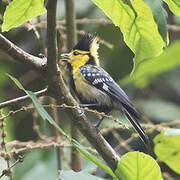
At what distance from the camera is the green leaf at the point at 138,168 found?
133cm

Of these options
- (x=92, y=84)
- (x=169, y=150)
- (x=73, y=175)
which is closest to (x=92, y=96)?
(x=92, y=84)

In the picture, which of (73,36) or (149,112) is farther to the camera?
(149,112)

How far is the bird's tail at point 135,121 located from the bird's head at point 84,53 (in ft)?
1.84

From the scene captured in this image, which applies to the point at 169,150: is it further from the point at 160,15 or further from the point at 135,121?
the point at 135,121

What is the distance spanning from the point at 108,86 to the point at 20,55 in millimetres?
1356

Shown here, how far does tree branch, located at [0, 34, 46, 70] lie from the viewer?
1329mm

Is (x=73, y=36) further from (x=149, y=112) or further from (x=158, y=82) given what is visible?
(x=158, y=82)

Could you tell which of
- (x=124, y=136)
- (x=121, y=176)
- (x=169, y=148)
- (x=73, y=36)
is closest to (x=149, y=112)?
(x=124, y=136)

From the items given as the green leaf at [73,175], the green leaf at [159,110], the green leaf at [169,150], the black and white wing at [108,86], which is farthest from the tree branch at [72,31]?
the green leaf at [159,110]

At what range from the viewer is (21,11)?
4.08 feet

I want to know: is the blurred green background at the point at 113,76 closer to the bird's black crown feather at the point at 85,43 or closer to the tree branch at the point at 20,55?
the bird's black crown feather at the point at 85,43

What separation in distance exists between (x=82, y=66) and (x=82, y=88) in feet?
0.73

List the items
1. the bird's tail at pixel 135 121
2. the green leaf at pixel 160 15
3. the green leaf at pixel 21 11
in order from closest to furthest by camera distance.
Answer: the green leaf at pixel 160 15, the green leaf at pixel 21 11, the bird's tail at pixel 135 121

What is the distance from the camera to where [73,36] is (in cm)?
220
